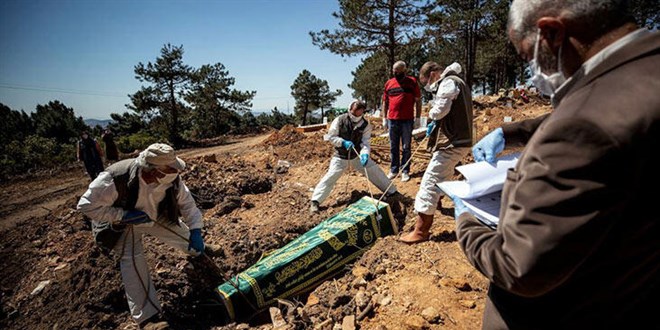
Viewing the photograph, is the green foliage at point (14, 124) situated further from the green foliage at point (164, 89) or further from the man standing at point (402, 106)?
the man standing at point (402, 106)

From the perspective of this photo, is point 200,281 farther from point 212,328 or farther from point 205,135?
point 205,135

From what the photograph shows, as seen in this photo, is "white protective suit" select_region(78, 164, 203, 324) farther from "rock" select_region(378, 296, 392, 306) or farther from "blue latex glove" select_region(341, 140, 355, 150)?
"blue latex glove" select_region(341, 140, 355, 150)

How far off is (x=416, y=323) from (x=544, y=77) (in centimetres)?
188

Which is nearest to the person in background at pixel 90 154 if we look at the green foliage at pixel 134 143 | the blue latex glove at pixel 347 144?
the blue latex glove at pixel 347 144

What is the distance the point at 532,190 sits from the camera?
77 centimetres

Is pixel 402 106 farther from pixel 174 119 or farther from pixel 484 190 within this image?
pixel 174 119

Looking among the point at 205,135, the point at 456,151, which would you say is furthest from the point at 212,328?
the point at 205,135

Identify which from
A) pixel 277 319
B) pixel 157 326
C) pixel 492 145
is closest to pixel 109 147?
pixel 157 326

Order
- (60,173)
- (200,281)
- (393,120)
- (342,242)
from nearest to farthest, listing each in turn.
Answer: (342,242) < (200,281) < (393,120) < (60,173)

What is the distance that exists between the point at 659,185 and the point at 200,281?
3922 mm

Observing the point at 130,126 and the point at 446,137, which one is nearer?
the point at 446,137

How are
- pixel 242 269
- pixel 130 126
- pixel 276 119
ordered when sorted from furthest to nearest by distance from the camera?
pixel 276 119 < pixel 130 126 < pixel 242 269

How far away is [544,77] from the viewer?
37.9 inches

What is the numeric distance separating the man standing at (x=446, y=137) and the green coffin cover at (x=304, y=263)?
0.48 m
